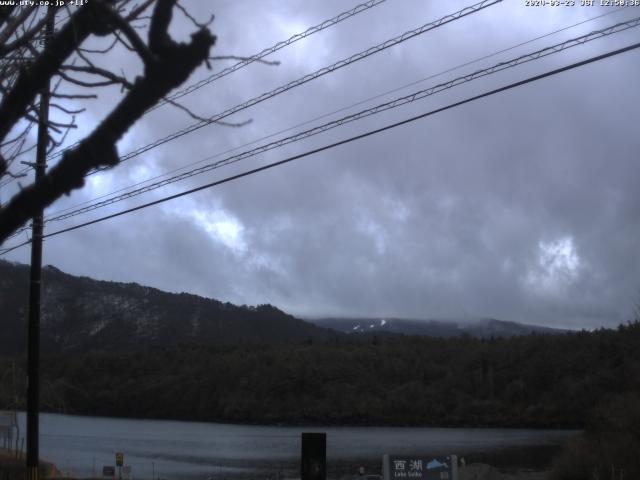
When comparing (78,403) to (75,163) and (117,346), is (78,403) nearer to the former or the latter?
(117,346)

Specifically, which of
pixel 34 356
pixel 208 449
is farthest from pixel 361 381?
pixel 34 356

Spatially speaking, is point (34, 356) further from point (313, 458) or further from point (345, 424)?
point (345, 424)

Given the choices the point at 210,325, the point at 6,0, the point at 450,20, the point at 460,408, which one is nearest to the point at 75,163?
the point at 6,0

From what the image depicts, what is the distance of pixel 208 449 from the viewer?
2677 inches

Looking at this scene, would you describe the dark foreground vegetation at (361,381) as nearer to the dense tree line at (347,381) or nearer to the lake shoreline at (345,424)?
the dense tree line at (347,381)

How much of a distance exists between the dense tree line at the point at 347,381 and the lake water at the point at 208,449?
11.0m

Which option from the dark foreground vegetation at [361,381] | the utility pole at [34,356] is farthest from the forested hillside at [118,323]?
the utility pole at [34,356]

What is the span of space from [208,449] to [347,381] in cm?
5820

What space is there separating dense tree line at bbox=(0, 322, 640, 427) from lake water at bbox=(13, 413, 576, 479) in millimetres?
10977

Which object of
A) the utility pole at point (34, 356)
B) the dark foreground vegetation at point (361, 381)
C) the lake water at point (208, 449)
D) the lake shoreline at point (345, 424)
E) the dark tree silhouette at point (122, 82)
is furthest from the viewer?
the dark foreground vegetation at point (361, 381)

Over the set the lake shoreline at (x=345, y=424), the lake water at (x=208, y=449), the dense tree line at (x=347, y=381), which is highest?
the dense tree line at (x=347, y=381)

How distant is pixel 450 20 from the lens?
11.7 meters

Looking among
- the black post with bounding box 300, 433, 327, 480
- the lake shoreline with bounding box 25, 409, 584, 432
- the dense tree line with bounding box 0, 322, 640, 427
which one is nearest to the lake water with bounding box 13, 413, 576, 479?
the lake shoreline with bounding box 25, 409, 584, 432

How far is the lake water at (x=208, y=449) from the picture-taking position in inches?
1925
